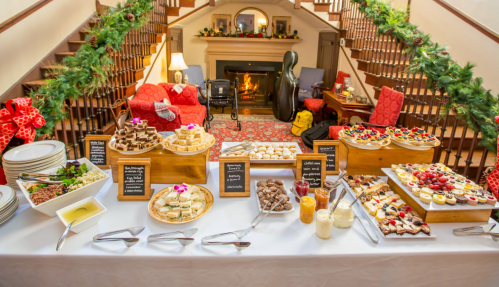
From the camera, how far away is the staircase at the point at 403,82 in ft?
8.64

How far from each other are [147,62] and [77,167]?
11.2 feet

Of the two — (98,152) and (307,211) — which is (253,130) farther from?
(307,211)

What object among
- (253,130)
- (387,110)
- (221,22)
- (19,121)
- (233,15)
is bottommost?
(253,130)

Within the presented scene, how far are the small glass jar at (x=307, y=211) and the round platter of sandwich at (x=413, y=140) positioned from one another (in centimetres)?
80

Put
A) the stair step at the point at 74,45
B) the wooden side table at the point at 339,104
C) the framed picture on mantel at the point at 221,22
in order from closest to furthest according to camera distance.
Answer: the stair step at the point at 74,45
the wooden side table at the point at 339,104
the framed picture on mantel at the point at 221,22

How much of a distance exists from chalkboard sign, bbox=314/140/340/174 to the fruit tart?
1.27 feet

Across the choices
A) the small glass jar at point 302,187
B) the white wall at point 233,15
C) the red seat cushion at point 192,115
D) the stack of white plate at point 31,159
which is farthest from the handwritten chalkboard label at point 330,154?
the white wall at point 233,15

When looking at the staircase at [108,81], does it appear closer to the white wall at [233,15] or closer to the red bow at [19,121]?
the red bow at [19,121]

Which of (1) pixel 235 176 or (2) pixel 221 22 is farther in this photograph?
(2) pixel 221 22

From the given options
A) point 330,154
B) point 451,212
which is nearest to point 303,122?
point 330,154

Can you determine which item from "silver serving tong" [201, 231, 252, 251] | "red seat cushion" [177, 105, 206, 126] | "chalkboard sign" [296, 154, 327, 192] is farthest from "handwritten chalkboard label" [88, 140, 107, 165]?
"red seat cushion" [177, 105, 206, 126]

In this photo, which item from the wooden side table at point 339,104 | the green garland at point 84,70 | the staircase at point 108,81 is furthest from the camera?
the wooden side table at point 339,104

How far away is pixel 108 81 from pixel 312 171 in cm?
237

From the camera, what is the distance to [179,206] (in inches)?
51.1
